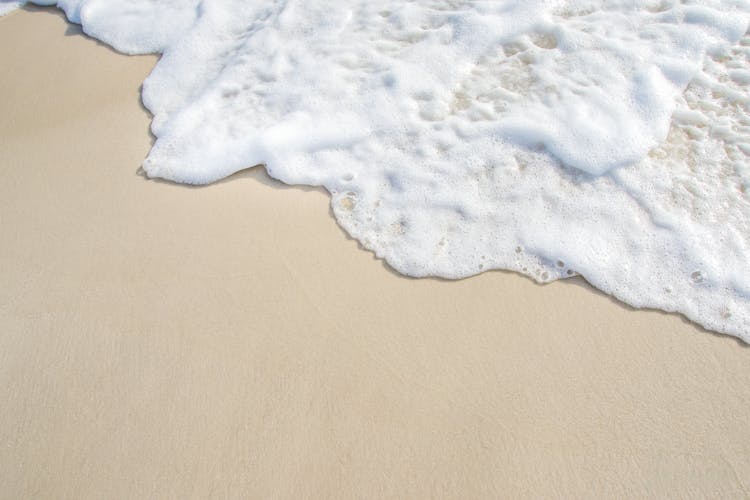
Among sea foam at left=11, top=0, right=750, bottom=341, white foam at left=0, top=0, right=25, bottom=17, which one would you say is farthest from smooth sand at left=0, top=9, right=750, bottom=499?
white foam at left=0, top=0, right=25, bottom=17

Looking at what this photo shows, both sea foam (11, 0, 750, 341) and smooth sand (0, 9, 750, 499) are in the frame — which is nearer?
smooth sand (0, 9, 750, 499)

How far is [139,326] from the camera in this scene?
6.33 ft

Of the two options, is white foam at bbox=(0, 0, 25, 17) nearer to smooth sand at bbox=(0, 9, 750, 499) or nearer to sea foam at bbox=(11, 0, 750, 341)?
sea foam at bbox=(11, 0, 750, 341)

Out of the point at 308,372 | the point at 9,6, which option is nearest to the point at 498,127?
the point at 308,372

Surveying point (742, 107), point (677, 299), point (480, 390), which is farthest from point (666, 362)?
point (742, 107)

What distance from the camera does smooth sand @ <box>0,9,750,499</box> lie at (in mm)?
1596

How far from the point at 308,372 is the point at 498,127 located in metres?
1.40

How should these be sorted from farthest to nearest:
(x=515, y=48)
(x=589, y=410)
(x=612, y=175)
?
(x=515, y=48)
(x=612, y=175)
(x=589, y=410)

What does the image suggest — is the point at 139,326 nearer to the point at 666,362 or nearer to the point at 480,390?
the point at 480,390

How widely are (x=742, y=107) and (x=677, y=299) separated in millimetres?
1113

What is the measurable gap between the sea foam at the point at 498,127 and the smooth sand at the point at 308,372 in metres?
0.17

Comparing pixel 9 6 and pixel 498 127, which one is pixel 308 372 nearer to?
pixel 498 127

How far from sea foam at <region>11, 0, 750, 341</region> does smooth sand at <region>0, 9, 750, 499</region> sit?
174 millimetres

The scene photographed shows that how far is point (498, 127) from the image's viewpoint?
2.47m
